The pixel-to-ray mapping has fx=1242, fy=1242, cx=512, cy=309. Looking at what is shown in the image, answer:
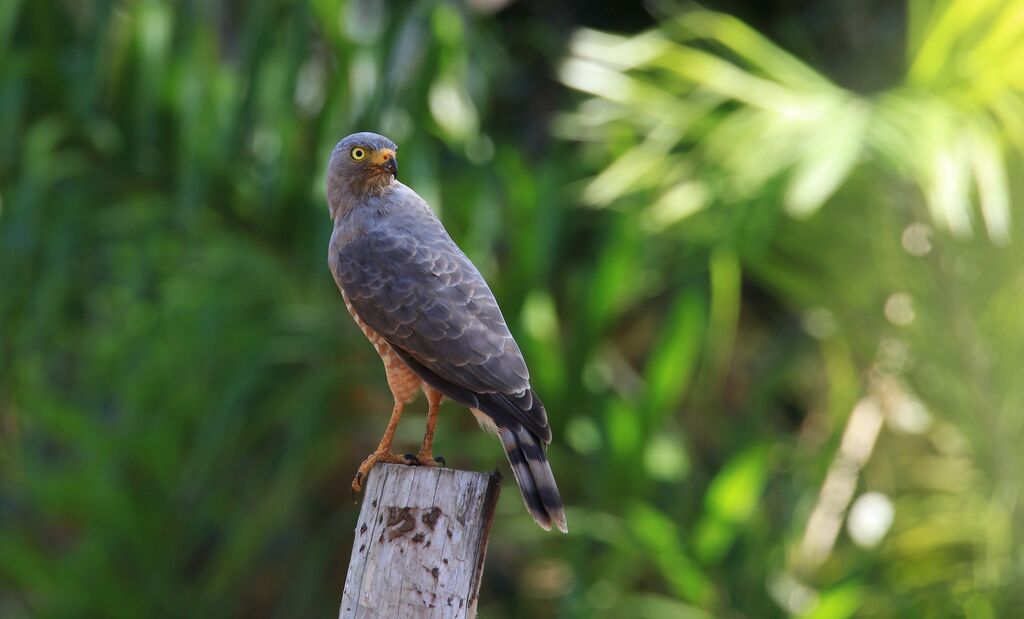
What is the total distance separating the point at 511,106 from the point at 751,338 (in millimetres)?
1587

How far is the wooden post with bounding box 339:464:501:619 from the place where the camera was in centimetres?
216

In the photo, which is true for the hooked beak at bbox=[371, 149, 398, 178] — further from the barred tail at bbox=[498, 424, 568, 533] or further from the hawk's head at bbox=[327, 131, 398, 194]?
the barred tail at bbox=[498, 424, 568, 533]

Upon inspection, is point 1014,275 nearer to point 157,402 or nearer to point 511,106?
point 511,106

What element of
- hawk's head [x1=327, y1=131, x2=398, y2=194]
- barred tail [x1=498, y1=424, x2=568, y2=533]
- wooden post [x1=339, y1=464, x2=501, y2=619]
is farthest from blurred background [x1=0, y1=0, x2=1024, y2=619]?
wooden post [x1=339, y1=464, x2=501, y2=619]

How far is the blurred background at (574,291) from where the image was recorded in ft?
12.8

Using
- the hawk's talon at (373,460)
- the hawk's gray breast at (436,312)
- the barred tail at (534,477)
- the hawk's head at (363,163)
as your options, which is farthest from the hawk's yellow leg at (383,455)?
the hawk's head at (363,163)

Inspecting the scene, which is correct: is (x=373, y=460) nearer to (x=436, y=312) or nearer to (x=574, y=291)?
(x=436, y=312)

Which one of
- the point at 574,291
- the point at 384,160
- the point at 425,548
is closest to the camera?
the point at 425,548

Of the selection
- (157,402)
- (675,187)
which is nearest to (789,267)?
(675,187)

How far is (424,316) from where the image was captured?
8.29ft

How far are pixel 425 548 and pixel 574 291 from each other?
2366 millimetres

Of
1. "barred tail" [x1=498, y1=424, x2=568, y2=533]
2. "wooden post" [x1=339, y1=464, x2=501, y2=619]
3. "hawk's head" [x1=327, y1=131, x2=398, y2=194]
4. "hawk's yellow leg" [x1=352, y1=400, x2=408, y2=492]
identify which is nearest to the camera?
"wooden post" [x1=339, y1=464, x2=501, y2=619]

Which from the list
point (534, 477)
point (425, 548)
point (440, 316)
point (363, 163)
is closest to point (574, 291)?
point (363, 163)

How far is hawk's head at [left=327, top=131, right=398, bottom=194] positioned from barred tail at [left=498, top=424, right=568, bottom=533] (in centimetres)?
63
